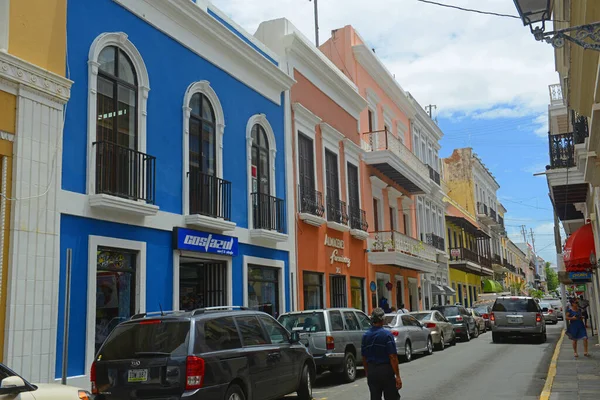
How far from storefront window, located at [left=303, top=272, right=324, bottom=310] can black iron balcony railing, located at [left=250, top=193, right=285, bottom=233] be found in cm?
257

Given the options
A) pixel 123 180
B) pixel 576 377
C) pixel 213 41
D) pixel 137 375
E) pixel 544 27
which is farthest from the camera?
pixel 213 41

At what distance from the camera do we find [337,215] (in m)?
22.5

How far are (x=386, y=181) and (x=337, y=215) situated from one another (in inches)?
250

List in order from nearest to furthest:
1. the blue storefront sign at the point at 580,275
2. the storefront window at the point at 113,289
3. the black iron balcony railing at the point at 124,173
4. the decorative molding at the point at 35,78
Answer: the decorative molding at the point at 35,78 < the storefront window at the point at 113,289 < the black iron balcony railing at the point at 124,173 < the blue storefront sign at the point at 580,275

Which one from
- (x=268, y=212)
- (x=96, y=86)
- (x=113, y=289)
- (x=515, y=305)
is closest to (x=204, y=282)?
(x=268, y=212)

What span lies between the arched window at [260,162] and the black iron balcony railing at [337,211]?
14.1ft

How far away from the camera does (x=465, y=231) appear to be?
155 feet

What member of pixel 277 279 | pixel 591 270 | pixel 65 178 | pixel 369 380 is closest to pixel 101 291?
pixel 65 178

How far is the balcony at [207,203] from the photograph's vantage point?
46.5 ft

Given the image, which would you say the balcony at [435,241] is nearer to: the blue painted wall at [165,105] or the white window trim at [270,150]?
the blue painted wall at [165,105]

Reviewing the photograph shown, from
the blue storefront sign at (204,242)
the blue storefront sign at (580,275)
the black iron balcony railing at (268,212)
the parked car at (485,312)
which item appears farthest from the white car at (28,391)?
the parked car at (485,312)

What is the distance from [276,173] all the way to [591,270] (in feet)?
41.1

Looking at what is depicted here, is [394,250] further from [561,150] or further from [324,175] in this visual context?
[561,150]

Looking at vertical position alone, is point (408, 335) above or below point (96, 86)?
below
